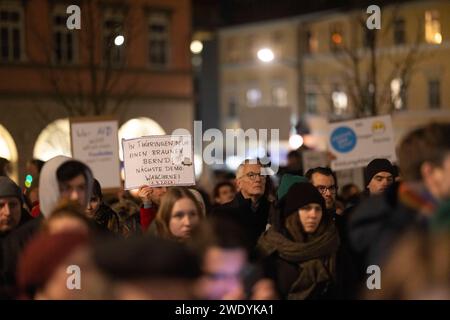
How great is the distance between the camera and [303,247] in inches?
285

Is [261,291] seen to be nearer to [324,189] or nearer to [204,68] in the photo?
[324,189]

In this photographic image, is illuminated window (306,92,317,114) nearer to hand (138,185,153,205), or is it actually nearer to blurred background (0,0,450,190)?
blurred background (0,0,450,190)

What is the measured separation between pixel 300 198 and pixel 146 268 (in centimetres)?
399

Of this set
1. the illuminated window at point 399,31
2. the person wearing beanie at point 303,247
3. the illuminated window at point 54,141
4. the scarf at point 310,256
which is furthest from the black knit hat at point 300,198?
the illuminated window at point 399,31

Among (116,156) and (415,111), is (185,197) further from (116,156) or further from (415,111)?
(415,111)

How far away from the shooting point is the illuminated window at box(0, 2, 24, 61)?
118 ft

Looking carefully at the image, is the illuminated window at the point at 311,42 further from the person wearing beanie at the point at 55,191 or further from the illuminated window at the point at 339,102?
the person wearing beanie at the point at 55,191

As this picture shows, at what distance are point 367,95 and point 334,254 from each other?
2076cm

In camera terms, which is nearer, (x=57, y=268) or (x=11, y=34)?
(x=57, y=268)

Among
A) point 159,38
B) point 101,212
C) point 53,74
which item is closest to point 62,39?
point 53,74

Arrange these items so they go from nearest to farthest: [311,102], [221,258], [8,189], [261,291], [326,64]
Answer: [221,258], [261,291], [8,189], [326,64], [311,102]

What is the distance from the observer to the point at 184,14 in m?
42.3
